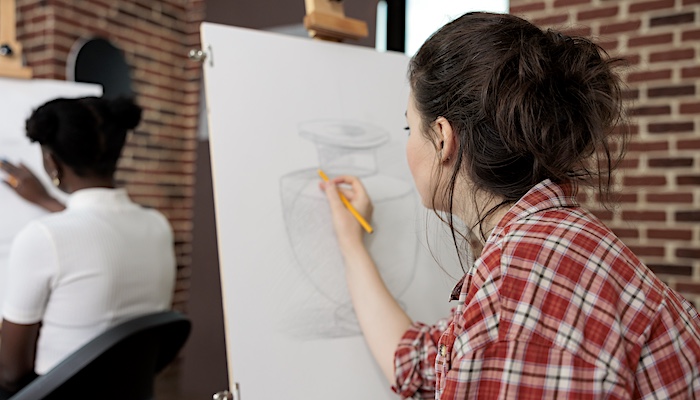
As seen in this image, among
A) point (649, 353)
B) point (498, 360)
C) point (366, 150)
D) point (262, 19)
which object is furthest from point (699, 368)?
point (262, 19)

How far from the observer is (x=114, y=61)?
3312 mm

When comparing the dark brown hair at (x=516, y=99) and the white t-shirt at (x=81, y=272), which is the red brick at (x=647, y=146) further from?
the white t-shirt at (x=81, y=272)

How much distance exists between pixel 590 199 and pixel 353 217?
4.14ft

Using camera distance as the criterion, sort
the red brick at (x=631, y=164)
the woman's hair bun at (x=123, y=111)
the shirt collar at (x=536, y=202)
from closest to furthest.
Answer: the shirt collar at (x=536, y=202), the woman's hair bun at (x=123, y=111), the red brick at (x=631, y=164)

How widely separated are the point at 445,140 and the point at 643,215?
5.19 feet

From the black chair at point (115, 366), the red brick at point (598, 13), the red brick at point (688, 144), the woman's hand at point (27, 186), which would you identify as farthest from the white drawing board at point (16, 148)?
the red brick at point (688, 144)

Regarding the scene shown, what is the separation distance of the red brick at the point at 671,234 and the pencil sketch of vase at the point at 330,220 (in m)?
1.19

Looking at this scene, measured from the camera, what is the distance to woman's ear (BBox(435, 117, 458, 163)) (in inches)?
37.4

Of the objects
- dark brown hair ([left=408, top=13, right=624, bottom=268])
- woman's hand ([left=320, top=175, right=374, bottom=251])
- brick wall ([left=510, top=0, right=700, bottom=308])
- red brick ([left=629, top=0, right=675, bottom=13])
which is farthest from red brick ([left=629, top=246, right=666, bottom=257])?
dark brown hair ([left=408, top=13, right=624, bottom=268])

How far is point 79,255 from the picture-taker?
1733mm

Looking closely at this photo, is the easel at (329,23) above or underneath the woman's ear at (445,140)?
above

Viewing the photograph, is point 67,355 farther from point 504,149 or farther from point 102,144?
point 504,149

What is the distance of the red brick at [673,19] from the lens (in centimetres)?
215

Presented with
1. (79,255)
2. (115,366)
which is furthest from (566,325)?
(79,255)
